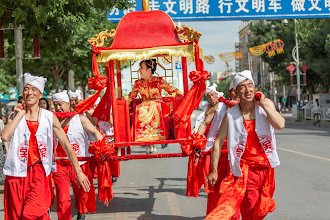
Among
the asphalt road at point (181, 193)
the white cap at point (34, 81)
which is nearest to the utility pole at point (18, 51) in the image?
the asphalt road at point (181, 193)

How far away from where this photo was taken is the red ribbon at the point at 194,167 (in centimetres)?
771

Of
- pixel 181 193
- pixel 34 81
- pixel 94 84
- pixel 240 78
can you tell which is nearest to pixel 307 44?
pixel 181 193

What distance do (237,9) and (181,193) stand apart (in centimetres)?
1296

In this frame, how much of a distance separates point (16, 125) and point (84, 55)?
18.9 m

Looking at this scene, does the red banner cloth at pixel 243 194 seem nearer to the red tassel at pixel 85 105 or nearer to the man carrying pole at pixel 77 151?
the man carrying pole at pixel 77 151

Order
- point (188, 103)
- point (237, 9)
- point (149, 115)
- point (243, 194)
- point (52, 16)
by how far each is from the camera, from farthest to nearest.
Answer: point (237, 9)
point (52, 16)
point (149, 115)
point (188, 103)
point (243, 194)

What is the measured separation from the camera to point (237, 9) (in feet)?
71.6

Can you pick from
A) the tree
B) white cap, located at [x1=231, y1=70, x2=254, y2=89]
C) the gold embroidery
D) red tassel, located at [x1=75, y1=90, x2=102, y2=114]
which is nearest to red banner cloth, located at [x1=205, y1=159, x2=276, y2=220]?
white cap, located at [x1=231, y1=70, x2=254, y2=89]

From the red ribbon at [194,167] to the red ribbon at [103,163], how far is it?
1.02m

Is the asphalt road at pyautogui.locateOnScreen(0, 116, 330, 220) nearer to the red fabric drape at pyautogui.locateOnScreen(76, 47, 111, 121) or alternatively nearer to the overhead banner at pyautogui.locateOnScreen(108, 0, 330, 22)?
the red fabric drape at pyautogui.locateOnScreen(76, 47, 111, 121)

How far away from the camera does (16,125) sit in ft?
18.5

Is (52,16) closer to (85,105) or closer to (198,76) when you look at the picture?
(85,105)

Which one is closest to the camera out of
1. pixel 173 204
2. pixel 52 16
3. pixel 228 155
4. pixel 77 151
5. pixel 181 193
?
pixel 228 155

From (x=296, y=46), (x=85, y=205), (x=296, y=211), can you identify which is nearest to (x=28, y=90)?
(x=85, y=205)
